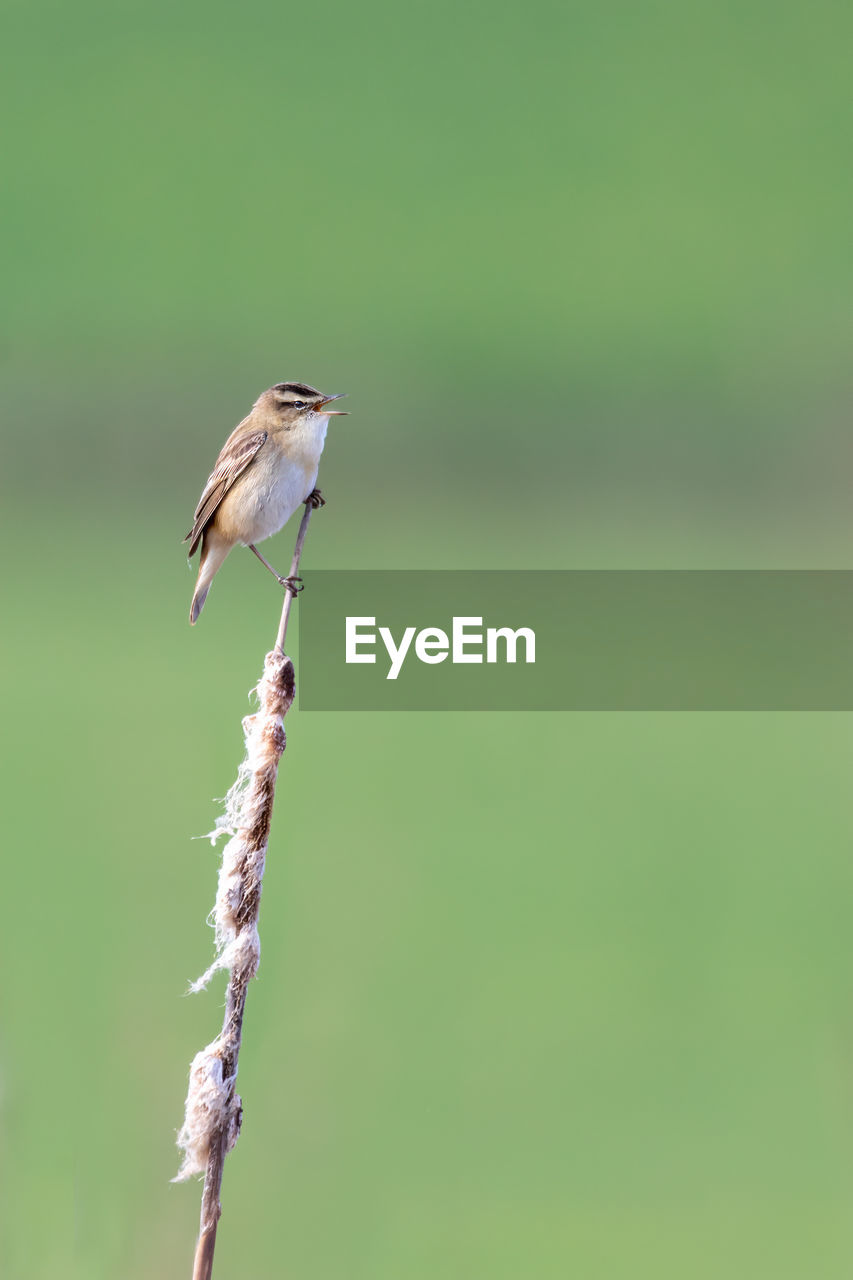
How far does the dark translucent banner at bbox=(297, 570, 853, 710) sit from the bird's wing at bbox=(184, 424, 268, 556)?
4020 millimetres

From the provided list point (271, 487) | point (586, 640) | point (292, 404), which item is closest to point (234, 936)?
point (271, 487)

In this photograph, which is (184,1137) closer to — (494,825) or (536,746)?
(494,825)

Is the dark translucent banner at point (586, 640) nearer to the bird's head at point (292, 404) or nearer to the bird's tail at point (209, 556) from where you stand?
the bird's tail at point (209, 556)

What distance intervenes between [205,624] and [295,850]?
3.18m

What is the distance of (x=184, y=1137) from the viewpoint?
1074 millimetres

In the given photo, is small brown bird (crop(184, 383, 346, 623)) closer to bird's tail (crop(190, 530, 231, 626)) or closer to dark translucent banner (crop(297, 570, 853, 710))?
bird's tail (crop(190, 530, 231, 626))

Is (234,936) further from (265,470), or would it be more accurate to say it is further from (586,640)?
(586,640)

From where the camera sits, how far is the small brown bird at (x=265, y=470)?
2.24 m

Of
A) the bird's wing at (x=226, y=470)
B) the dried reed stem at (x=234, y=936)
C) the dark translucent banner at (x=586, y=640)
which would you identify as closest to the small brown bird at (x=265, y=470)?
the bird's wing at (x=226, y=470)

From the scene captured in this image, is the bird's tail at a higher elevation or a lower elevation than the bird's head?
lower

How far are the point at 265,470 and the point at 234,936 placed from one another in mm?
1213

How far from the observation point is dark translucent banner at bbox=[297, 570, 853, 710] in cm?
755

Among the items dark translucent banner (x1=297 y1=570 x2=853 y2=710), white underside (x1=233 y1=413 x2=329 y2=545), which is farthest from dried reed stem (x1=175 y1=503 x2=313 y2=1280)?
dark translucent banner (x1=297 y1=570 x2=853 y2=710)

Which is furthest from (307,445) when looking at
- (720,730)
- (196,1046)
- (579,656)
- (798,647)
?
(798,647)
